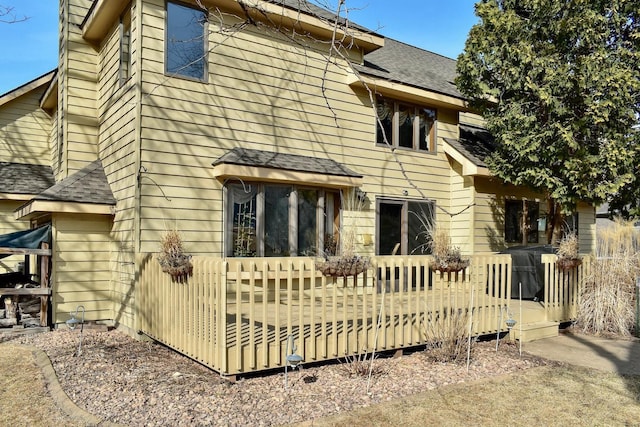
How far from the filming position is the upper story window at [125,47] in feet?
25.6

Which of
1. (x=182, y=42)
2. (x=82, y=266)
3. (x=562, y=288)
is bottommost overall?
(x=562, y=288)

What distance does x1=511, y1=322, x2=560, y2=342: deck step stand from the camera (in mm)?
6934

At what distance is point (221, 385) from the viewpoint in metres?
4.62

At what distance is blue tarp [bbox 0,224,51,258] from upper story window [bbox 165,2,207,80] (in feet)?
11.3

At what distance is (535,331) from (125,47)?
8064 millimetres

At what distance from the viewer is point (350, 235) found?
5.63 metres

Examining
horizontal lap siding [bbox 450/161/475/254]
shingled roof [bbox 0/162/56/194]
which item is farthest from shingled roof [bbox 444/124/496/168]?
shingled roof [bbox 0/162/56/194]

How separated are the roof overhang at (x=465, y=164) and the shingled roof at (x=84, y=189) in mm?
7083

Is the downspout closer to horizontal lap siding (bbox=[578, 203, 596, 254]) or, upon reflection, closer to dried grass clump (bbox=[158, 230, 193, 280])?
dried grass clump (bbox=[158, 230, 193, 280])

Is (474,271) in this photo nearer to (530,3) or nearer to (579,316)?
(579,316)

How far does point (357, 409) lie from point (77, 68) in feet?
27.9

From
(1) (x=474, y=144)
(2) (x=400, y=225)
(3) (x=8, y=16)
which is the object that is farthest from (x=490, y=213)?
(3) (x=8, y=16)

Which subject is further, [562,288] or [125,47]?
[125,47]

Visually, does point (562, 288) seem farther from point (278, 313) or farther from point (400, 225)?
point (278, 313)
